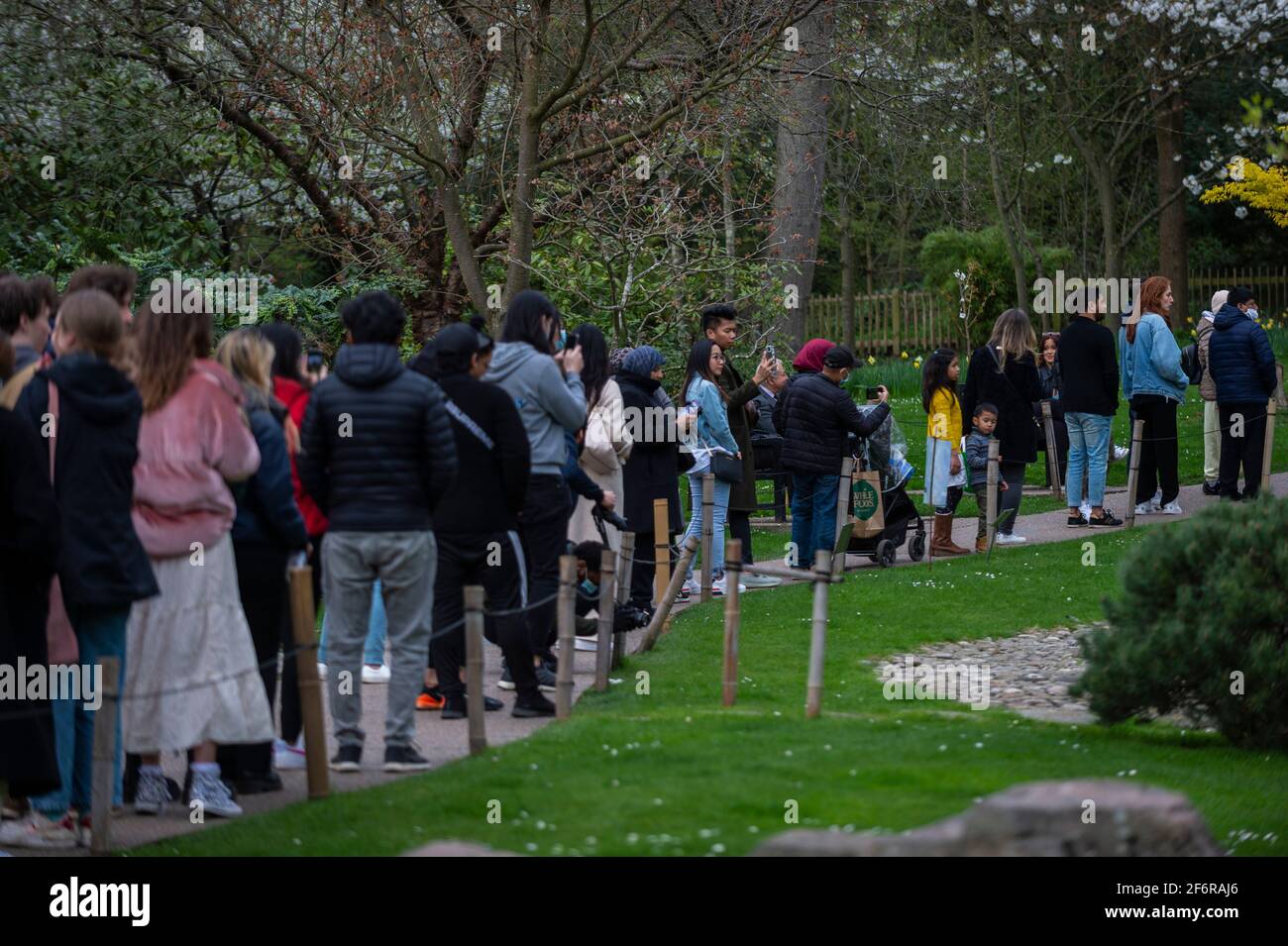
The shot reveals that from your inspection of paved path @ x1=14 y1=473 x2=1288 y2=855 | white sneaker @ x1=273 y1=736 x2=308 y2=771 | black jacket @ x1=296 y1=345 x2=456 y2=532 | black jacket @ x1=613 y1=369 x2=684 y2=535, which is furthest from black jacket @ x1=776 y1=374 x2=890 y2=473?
black jacket @ x1=296 y1=345 x2=456 y2=532

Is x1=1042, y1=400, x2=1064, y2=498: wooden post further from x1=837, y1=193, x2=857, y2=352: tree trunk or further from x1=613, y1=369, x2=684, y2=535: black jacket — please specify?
x1=837, y1=193, x2=857, y2=352: tree trunk

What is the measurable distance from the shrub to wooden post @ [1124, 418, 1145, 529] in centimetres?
779

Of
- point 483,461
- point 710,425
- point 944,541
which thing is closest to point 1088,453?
point 944,541

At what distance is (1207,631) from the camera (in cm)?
913

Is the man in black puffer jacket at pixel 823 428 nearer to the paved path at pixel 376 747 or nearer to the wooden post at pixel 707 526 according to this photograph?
the wooden post at pixel 707 526

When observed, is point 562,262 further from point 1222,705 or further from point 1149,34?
point 1149,34

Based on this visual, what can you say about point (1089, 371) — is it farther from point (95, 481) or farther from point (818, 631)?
point (95, 481)

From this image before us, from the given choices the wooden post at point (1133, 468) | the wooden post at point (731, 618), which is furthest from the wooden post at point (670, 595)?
the wooden post at point (1133, 468)

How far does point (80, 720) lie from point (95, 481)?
3.34 ft

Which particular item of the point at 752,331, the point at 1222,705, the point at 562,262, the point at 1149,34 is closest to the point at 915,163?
the point at 1149,34

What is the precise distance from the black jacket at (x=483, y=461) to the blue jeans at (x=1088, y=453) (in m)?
9.44

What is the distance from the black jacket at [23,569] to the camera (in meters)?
6.82

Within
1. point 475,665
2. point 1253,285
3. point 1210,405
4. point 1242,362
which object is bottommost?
point 475,665
